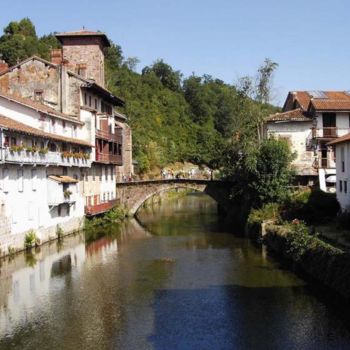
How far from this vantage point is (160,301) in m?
29.7

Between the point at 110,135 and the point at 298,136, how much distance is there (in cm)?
2275

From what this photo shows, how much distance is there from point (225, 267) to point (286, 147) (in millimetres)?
19528

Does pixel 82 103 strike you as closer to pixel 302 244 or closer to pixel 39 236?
pixel 39 236

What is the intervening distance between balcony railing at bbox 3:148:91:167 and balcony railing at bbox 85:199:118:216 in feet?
15.8

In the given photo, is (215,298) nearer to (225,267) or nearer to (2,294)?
(225,267)

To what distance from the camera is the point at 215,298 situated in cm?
3016

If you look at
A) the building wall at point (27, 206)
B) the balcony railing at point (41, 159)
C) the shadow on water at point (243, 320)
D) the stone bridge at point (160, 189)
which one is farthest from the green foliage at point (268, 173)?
the shadow on water at point (243, 320)

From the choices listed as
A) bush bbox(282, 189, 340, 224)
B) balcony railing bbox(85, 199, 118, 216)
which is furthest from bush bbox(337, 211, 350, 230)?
balcony railing bbox(85, 199, 118, 216)

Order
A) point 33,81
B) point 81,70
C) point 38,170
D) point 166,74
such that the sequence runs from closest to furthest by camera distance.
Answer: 1. point 38,170
2. point 33,81
3. point 81,70
4. point 166,74

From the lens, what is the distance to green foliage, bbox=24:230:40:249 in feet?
145

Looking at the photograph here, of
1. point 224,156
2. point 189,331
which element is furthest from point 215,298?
point 224,156

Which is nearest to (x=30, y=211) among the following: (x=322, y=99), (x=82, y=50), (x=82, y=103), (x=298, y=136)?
(x=82, y=103)

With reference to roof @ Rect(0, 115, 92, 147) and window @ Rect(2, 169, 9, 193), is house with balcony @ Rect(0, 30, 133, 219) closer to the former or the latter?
roof @ Rect(0, 115, 92, 147)

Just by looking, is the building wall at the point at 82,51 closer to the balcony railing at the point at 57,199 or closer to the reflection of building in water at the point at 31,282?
the balcony railing at the point at 57,199
